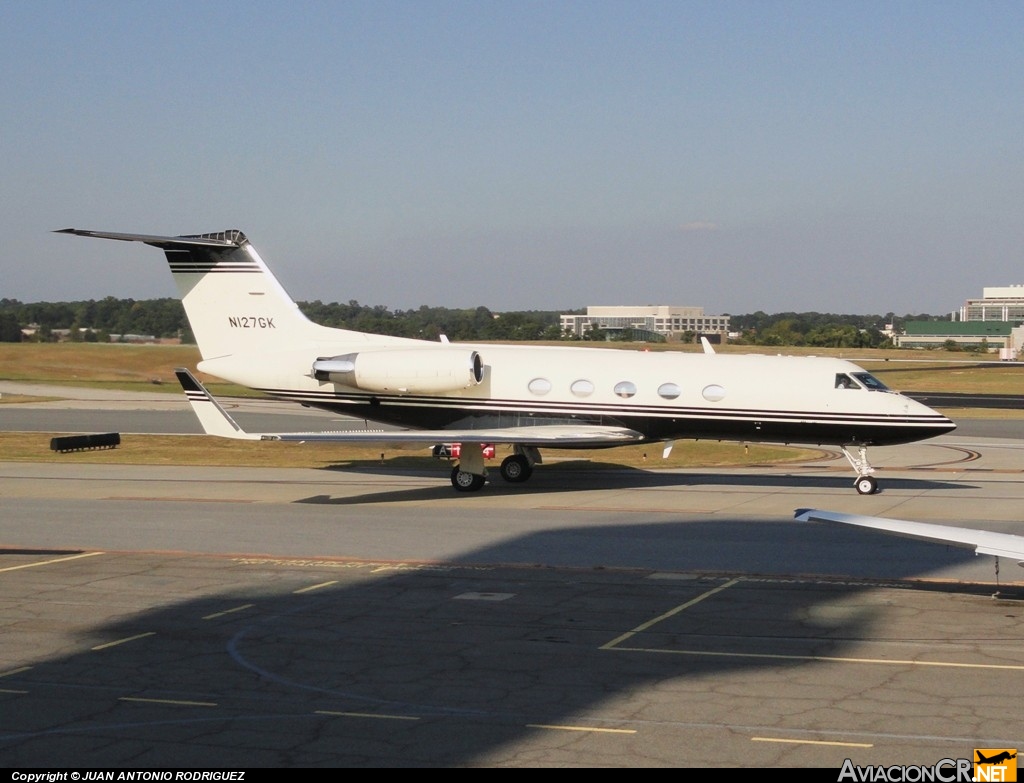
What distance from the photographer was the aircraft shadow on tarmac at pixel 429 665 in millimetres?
9445

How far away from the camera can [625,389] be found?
28.2 m

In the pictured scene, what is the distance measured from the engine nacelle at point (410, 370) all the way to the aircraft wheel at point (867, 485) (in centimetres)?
949

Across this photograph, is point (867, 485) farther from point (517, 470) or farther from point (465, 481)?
point (465, 481)

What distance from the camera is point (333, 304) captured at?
105688 mm

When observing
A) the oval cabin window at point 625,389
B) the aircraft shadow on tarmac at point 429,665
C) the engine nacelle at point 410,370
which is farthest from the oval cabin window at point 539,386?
the aircraft shadow on tarmac at point 429,665

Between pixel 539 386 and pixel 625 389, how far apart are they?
2162 mm

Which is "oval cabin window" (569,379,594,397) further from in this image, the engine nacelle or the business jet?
the engine nacelle

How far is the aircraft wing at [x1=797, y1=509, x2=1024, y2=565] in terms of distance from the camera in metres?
13.4

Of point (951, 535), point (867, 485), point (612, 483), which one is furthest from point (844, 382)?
point (951, 535)

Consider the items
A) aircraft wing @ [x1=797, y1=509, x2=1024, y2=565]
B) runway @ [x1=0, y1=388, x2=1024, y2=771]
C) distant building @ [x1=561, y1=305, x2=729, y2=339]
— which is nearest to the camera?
runway @ [x1=0, y1=388, x2=1024, y2=771]

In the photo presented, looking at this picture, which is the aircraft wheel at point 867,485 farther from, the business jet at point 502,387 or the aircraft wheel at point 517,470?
the aircraft wheel at point 517,470

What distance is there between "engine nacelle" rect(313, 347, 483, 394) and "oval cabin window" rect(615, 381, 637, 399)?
3.47 m

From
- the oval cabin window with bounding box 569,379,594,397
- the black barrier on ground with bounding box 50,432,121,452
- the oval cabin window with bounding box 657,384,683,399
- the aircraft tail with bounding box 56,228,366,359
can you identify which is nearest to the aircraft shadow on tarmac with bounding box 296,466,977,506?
the oval cabin window with bounding box 569,379,594,397

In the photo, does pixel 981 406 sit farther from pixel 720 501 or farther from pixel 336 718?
pixel 336 718
